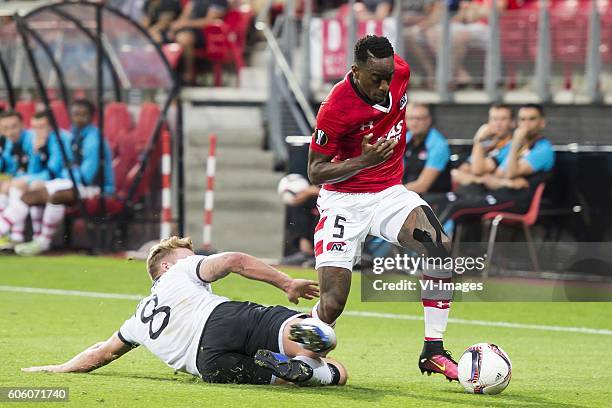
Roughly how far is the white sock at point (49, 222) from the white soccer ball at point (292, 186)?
3354 mm

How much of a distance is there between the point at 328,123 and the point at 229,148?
1273cm

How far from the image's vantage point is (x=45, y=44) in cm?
1995

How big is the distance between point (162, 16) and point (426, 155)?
8.25m

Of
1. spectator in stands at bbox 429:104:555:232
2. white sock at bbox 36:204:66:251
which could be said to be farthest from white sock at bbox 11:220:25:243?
spectator in stands at bbox 429:104:555:232

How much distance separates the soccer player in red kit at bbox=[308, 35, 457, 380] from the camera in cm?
848

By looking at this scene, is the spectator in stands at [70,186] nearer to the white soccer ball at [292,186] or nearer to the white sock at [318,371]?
the white soccer ball at [292,186]

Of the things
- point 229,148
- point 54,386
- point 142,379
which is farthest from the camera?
point 229,148

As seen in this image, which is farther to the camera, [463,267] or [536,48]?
[536,48]

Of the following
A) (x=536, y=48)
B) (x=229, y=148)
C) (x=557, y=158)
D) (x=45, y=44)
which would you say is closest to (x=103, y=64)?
(x=45, y=44)

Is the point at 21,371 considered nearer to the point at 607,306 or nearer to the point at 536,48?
the point at 607,306

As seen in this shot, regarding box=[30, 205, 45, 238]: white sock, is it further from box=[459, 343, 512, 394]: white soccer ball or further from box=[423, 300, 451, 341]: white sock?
box=[459, 343, 512, 394]: white soccer ball

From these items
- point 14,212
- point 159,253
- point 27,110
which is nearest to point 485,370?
point 159,253

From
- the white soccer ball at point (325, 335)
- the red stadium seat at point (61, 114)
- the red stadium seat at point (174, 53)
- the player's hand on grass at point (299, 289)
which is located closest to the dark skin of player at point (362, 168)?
the player's hand on grass at point (299, 289)

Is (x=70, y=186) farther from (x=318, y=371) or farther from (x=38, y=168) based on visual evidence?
(x=318, y=371)
